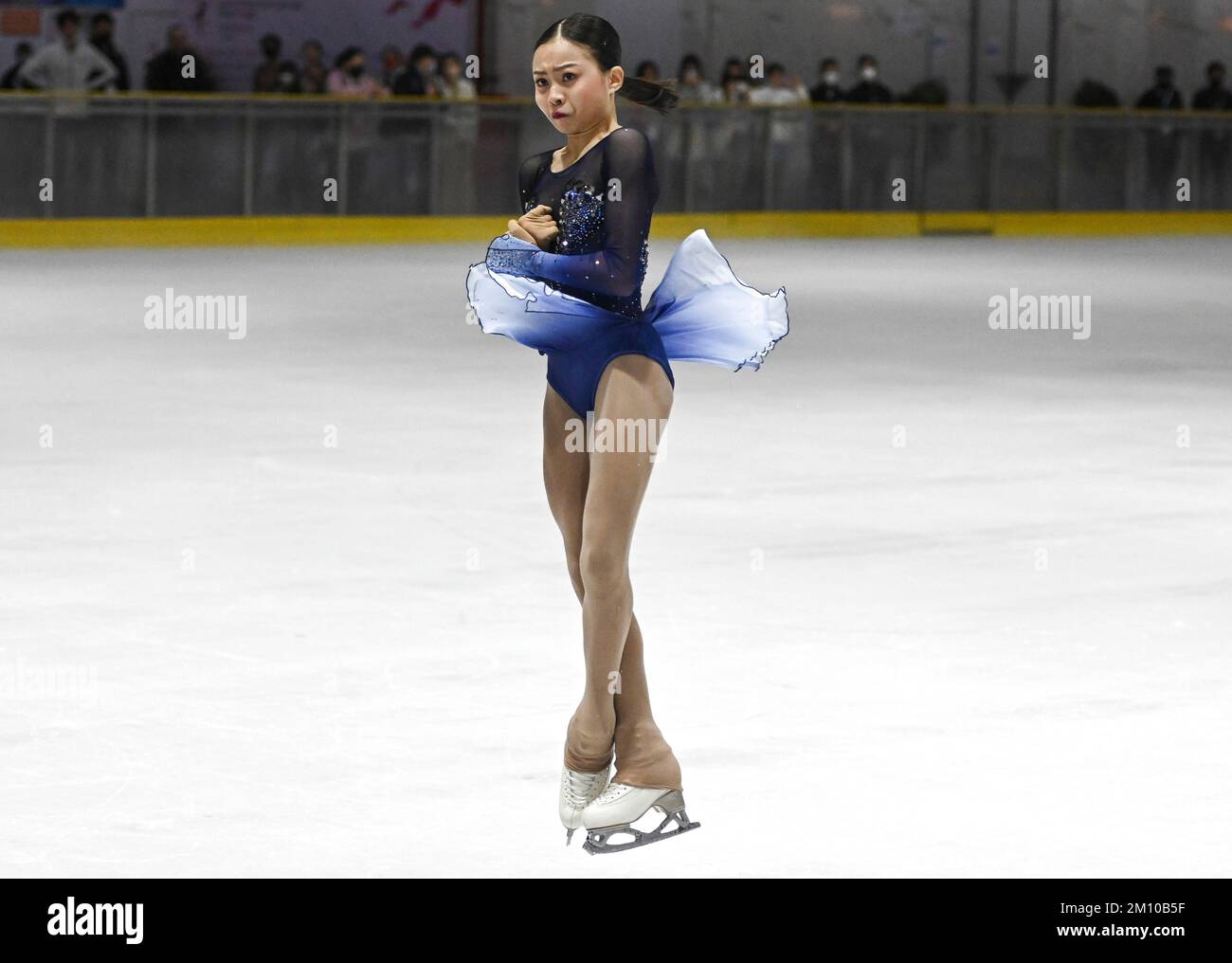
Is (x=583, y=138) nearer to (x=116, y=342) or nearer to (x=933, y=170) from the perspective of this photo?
(x=116, y=342)

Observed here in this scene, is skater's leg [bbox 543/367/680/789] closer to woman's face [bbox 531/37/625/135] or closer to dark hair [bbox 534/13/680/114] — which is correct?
woman's face [bbox 531/37/625/135]

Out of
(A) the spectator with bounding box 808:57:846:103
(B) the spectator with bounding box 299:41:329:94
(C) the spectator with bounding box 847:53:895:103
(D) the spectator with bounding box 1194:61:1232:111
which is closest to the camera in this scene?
(B) the spectator with bounding box 299:41:329:94

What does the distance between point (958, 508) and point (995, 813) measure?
3.82 m

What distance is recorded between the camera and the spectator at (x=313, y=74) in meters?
22.2

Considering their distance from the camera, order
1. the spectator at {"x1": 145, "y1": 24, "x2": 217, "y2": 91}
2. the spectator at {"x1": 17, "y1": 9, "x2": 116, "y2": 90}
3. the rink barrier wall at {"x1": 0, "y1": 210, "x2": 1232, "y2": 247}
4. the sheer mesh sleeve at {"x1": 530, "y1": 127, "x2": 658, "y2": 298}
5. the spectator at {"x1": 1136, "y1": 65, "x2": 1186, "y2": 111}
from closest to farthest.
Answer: the sheer mesh sleeve at {"x1": 530, "y1": 127, "x2": 658, "y2": 298}, the rink barrier wall at {"x1": 0, "y1": 210, "x2": 1232, "y2": 247}, the spectator at {"x1": 17, "y1": 9, "x2": 116, "y2": 90}, the spectator at {"x1": 145, "y1": 24, "x2": 217, "y2": 91}, the spectator at {"x1": 1136, "y1": 65, "x2": 1186, "y2": 111}

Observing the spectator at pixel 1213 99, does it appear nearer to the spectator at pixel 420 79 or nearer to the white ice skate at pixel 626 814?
the spectator at pixel 420 79

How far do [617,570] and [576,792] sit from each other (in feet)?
1.53

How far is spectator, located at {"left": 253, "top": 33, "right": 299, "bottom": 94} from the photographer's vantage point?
2198 centimetres

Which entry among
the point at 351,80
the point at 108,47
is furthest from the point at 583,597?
the point at 351,80

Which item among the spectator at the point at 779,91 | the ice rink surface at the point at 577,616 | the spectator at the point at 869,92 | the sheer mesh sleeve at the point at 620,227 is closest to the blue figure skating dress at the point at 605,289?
the sheer mesh sleeve at the point at 620,227

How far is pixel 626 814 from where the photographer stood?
420 cm

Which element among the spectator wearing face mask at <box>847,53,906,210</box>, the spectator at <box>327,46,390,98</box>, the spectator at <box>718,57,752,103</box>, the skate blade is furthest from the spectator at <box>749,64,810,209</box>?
the skate blade

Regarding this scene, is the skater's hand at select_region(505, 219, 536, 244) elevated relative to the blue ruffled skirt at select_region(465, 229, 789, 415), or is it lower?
elevated

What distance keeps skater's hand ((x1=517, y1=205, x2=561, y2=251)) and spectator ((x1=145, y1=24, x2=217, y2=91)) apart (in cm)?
1779
